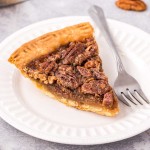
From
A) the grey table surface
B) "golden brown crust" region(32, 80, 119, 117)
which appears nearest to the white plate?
"golden brown crust" region(32, 80, 119, 117)

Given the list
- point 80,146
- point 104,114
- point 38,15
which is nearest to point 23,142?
point 80,146

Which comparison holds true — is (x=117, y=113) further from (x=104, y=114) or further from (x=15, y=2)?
(x=15, y=2)

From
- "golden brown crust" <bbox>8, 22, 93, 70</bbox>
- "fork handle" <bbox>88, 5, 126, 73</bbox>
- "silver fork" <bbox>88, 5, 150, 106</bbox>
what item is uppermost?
"golden brown crust" <bbox>8, 22, 93, 70</bbox>

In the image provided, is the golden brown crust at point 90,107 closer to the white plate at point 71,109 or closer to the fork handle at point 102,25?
the white plate at point 71,109

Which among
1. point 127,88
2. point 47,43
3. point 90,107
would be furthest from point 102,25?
point 90,107

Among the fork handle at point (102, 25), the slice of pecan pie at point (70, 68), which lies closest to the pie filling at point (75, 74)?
the slice of pecan pie at point (70, 68)

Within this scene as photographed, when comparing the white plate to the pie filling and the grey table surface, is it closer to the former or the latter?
the pie filling
